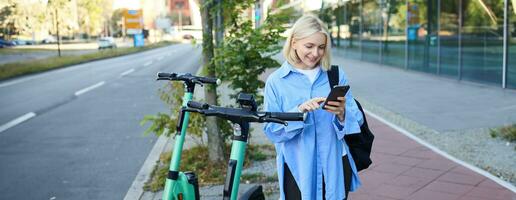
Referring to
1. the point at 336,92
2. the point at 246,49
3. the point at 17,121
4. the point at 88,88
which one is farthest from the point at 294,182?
the point at 88,88

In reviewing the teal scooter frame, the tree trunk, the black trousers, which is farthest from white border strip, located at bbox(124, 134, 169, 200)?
the black trousers

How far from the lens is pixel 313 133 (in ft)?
8.75

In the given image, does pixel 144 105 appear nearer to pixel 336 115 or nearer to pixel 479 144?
pixel 479 144

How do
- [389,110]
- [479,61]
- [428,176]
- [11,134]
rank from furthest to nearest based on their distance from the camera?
[479,61] < [389,110] < [11,134] < [428,176]

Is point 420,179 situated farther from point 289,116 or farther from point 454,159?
point 289,116

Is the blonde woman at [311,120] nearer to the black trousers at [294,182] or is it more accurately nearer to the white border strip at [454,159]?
the black trousers at [294,182]

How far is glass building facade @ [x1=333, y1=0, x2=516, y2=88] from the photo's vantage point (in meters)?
13.2

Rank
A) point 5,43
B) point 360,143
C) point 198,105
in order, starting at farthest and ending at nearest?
point 5,43, point 360,143, point 198,105

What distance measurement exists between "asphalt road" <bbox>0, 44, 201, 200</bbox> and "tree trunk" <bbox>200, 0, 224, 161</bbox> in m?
0.49

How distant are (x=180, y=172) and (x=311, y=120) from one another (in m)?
0.83

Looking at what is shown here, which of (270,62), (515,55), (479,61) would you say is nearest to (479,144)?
(270,62)

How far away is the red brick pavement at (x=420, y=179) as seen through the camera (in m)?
4.84

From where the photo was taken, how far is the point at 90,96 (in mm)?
15156

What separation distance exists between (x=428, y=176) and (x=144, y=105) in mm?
8676
